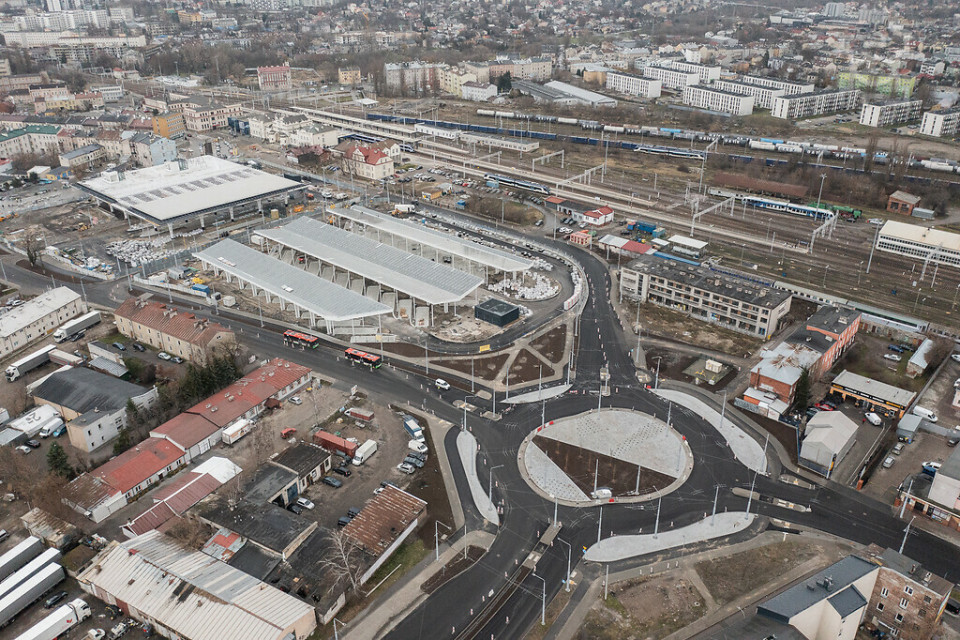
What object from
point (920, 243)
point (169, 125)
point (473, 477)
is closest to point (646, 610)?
point (473, 477)

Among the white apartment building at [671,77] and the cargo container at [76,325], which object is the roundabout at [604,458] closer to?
the cargo container at [76,325]

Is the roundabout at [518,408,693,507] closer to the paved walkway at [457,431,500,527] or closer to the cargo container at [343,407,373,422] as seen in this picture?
the paved walkway at [457,431,500,527]

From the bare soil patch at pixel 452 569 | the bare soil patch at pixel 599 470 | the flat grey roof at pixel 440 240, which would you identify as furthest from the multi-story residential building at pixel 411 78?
the bare soil patch at pixel 452 569

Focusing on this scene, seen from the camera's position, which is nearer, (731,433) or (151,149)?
(731,433)

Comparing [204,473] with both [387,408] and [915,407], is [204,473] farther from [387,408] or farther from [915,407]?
[915,407]

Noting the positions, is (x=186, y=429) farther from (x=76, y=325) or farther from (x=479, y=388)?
(x=76, y=325)
